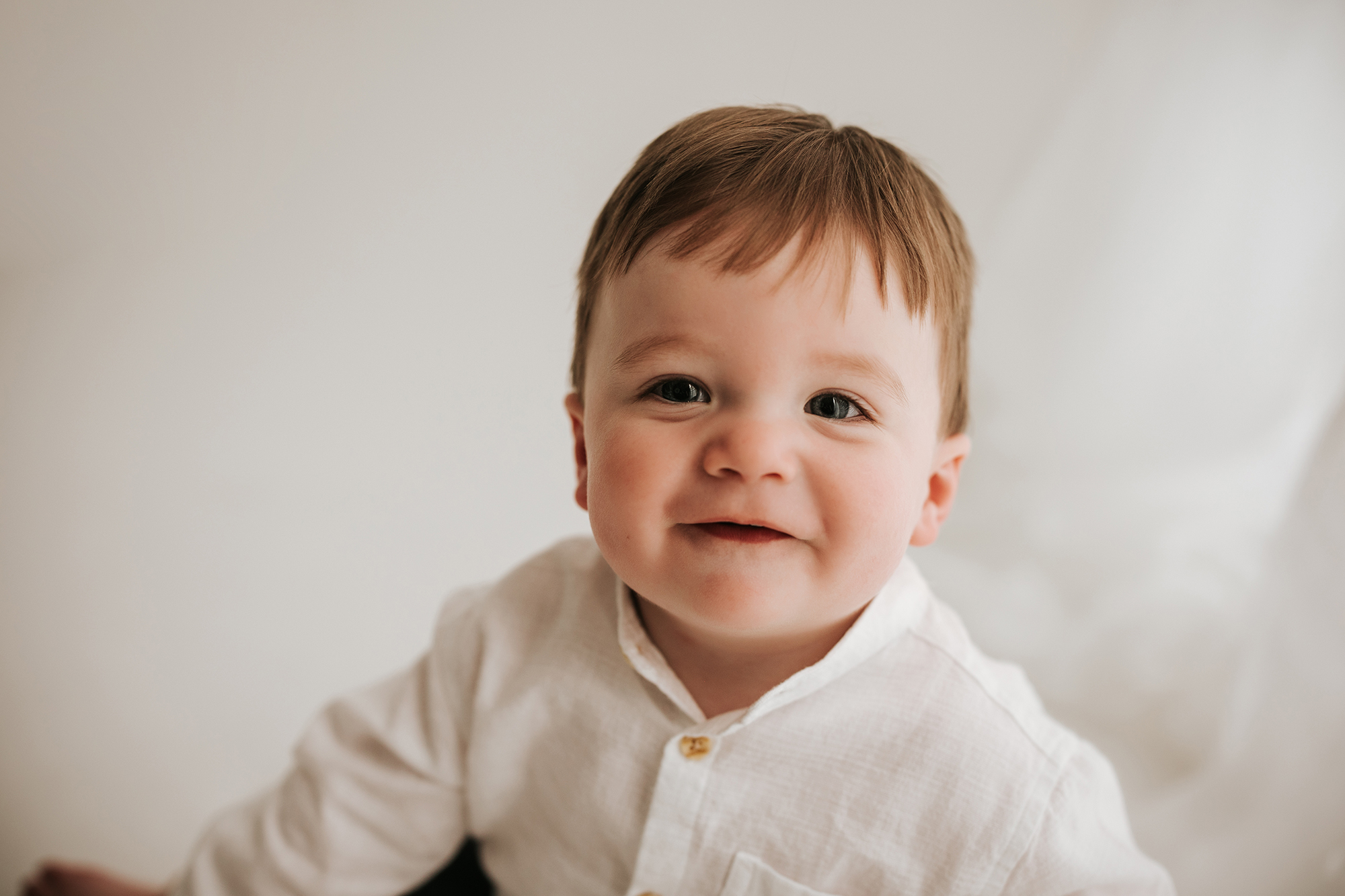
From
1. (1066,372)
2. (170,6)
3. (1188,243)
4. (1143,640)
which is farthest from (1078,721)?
(170,6)

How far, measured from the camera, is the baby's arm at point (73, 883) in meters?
1.05

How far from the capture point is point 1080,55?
101 cm

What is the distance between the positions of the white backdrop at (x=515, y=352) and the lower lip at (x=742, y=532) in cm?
55

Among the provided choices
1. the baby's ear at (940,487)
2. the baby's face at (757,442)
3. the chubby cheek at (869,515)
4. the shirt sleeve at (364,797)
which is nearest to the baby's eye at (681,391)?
the baby's face at (757,442)

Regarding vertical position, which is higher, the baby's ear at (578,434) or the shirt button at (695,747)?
the baby's ear at (578,434)

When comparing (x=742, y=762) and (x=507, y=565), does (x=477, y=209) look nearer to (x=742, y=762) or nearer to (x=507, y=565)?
(x=507, y=565)

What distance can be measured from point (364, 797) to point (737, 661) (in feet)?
1.23

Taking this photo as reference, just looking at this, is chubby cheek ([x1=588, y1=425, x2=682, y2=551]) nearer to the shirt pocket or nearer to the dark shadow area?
the shirt pocket

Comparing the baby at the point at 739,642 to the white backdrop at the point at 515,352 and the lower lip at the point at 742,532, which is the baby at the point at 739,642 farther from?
the white backdrop at the point at 515,352

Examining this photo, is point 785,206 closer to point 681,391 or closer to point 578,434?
point 681,391

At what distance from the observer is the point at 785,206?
0.61m

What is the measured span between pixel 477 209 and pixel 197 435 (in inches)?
17.5

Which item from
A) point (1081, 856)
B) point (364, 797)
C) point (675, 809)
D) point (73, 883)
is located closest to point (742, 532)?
point (675, 809)

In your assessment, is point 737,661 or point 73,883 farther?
point 73,883
